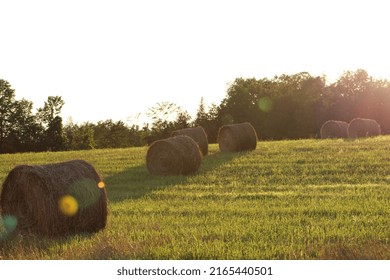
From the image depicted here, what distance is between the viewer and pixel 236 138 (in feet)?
99.9

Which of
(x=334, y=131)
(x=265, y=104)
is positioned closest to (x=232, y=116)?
(x=265, y=104)

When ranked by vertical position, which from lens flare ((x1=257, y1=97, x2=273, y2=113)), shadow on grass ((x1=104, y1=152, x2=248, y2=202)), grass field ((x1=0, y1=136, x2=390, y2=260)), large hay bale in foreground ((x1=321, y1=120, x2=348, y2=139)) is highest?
lens flare ((x1=257, y1=97, x2=273, y2=113))

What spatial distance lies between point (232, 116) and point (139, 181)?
53.4 meters

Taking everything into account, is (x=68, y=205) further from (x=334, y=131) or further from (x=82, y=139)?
(x=82, y=139)

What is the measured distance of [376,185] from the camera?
17625 mm

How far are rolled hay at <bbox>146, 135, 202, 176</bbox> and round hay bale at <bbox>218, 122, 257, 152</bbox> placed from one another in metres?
6.79

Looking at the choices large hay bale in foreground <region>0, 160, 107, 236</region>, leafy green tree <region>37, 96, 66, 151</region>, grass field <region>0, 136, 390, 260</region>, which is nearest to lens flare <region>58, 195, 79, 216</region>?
large hay bale in foreground <region>0, 160, 107, 236</region>

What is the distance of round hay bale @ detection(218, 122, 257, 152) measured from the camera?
30516 mm

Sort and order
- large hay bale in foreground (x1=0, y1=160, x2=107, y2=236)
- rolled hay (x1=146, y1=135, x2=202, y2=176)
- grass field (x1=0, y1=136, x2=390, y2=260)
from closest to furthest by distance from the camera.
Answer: grass field (x1=0, y1=136, x2=390, y2=260) → large hay bale in foreground (x1=0, y1=160, x2=107, y2=236) → rolled hay (x1=146, y1=135, x2=202, y2=176)

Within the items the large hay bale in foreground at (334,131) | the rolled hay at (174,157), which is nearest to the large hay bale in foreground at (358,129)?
the large hay bale in foreground at (334,131)

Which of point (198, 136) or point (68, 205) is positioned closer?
point (68, 205)

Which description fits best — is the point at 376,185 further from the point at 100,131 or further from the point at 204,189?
the point at 100,131

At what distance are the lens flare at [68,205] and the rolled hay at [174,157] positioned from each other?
10.8 metres

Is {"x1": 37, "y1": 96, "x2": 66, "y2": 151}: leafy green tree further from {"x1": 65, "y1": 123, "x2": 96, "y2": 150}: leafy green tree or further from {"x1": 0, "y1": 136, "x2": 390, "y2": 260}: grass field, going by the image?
{"x1": 0, "y1": 136, "x2": 390, "y2": 260}: grass field
